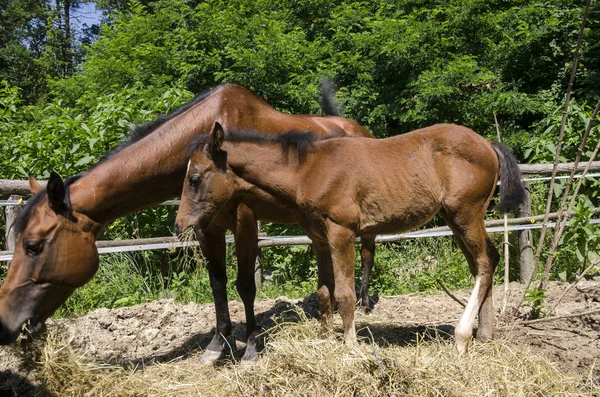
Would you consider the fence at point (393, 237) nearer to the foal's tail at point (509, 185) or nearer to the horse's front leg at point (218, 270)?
the horse's front leg at point (218, 270)

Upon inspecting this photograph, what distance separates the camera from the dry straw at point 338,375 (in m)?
3.07

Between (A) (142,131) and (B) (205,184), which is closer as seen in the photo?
(B) (205,184)

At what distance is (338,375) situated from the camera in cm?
305

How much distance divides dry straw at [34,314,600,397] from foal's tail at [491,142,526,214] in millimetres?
1049

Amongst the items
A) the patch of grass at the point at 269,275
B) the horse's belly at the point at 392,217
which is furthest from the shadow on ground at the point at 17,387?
the horse's belly at the point at 392,217

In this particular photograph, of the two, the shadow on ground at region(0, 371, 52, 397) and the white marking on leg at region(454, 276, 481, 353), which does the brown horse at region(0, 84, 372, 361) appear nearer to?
the shadow on ground at region(0, 371, 52, 397)

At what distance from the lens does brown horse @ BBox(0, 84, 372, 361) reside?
378 centimetres

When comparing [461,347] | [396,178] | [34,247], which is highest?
[396,178]

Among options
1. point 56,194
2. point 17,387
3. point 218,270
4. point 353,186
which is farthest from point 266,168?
point 17,387

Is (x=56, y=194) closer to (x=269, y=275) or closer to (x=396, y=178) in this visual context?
(x=396, y=178)

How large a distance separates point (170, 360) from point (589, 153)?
609 cm

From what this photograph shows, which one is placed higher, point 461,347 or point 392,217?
point 392,217

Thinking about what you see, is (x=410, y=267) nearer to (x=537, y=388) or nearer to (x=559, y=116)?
(x=559, y=116)

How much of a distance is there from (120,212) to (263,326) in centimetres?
179
